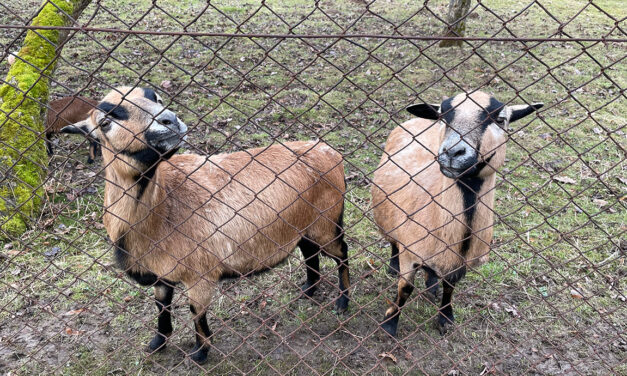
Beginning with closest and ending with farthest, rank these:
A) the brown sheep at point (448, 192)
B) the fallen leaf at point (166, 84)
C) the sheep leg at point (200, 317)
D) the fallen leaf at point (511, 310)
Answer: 1. the brown sheep at point (448, 192)
2. the sheep leg at point (200, 317)
3. the fallen leaf at point (511, 310)
4. the fallen leaf at point (166, 84)

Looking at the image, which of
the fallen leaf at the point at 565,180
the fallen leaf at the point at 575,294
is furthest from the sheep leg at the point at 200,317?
the fallen leaf at the point at 565,180

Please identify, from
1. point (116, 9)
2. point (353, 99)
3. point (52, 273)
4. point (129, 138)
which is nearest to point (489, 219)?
point (129, 138)

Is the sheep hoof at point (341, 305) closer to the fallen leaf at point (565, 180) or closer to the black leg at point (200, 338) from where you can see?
the black leg at point (200, 338)

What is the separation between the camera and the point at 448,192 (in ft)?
10.0

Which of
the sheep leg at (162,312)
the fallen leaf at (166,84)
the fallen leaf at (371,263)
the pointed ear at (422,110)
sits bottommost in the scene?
the fallen leaf at (371,263)

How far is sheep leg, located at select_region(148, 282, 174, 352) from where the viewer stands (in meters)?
3.38

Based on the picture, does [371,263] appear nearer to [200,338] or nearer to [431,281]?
[431,281]

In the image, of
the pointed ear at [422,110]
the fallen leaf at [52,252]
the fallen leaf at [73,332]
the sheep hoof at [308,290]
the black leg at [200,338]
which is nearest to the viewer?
the pointed ear at [422,110]

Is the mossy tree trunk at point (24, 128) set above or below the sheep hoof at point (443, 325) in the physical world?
above

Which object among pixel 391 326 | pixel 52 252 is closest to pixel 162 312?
pixel 52 252

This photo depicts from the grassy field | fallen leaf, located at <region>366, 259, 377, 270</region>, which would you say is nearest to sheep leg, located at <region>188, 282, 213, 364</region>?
the grassy field

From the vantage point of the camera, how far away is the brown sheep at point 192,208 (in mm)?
2661

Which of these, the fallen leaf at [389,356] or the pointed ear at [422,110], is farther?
the fallen leaf at [389,356]

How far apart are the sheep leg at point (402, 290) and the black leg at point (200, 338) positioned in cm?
140
